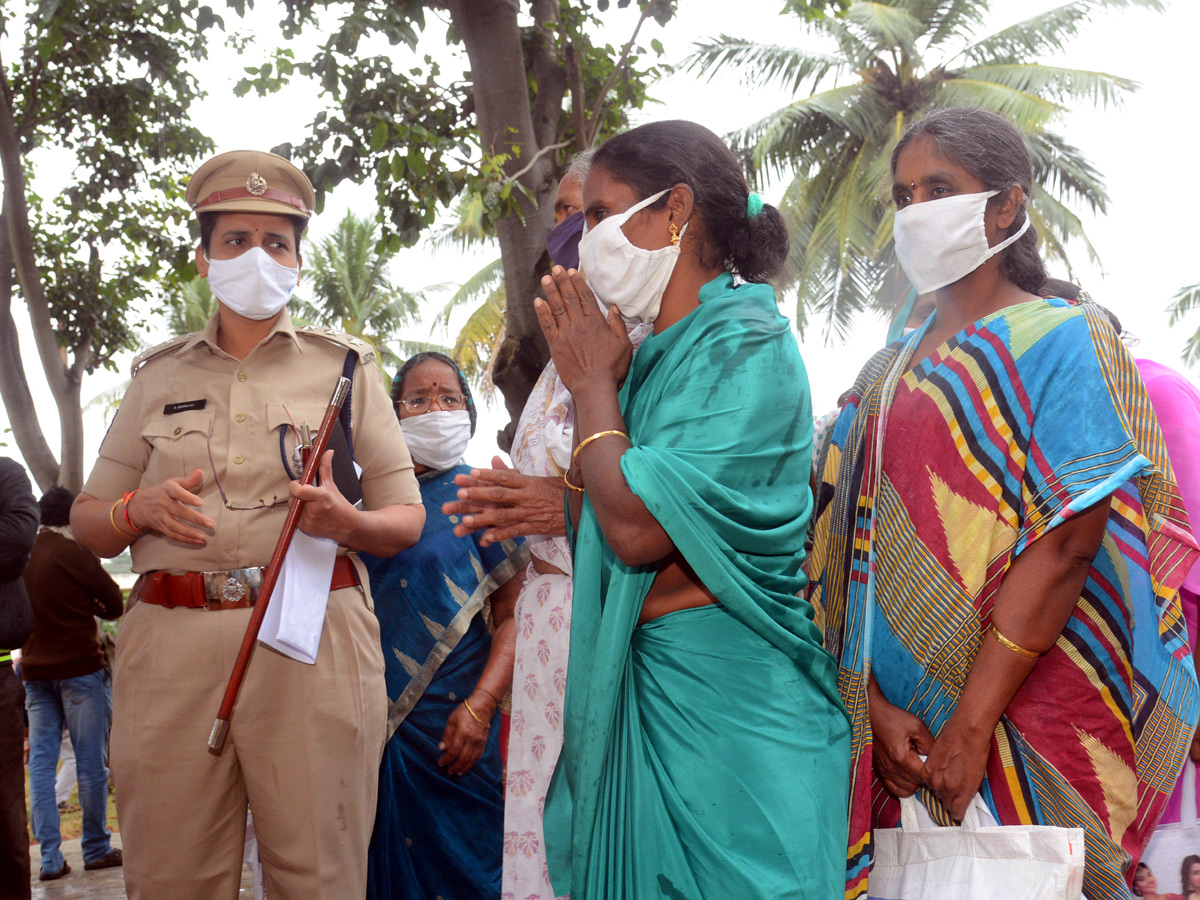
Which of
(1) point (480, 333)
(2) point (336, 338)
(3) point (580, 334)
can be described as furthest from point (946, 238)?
(1) point (480, 333)

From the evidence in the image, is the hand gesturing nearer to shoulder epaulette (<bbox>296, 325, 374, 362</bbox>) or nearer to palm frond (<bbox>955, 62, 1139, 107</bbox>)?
shoulder epaulette (<bbox>296, 325, 374, 362</bbox>)

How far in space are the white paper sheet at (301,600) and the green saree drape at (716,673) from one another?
2.78 feet

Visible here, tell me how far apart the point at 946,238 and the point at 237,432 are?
1.77 meters

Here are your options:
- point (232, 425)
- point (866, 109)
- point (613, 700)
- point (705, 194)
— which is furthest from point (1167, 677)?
point (866, 109)

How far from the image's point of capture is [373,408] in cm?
284

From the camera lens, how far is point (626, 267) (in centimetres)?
205

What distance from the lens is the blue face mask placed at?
9.71 ft

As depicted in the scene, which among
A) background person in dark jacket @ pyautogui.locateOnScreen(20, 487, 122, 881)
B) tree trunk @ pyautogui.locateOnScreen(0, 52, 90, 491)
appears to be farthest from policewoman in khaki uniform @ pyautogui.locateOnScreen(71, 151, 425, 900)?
tree trunk @ pyautogui.locateOnScreen(0, 52, 90, 491)

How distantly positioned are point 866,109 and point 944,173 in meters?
21.6

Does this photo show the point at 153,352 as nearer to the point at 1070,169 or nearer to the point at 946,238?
the point at 946,238

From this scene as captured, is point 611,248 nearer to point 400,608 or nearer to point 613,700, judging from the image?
point 613,700

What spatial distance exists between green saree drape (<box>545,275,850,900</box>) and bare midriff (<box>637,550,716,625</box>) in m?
0.03

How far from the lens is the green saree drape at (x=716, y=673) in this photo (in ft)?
5.67

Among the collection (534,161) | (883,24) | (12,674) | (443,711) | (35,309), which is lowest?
(443,711)
